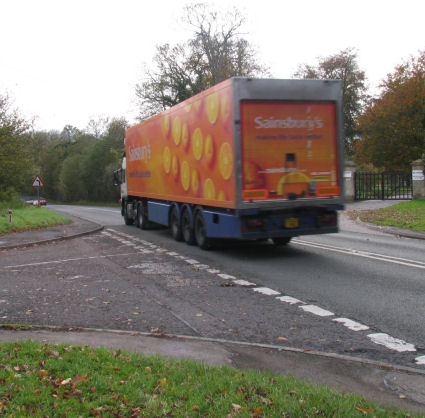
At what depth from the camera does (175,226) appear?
51.6 ft

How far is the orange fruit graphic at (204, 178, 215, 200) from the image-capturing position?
40.5 ft

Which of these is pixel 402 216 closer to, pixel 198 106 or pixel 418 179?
pixel 418 179

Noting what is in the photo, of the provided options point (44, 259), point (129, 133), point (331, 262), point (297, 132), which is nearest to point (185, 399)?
point (331, 262)

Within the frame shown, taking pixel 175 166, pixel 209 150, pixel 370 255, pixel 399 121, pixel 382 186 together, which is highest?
pixel 399 121

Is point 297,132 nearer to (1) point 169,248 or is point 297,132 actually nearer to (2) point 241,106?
(2) point 241,106

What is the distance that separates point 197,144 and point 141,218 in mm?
A: 7984

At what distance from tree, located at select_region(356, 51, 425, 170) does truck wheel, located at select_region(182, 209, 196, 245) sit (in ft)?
96.5

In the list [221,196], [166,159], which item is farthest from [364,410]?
[166,159]

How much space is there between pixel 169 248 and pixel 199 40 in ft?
119

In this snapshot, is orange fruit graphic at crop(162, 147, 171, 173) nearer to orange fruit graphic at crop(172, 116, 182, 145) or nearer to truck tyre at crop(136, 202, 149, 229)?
orange fruit graphic at crop(172, 116, 182, 145)

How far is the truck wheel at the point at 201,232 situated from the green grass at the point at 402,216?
7.58m

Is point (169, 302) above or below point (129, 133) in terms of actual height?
below

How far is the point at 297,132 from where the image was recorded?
11516 millimetres

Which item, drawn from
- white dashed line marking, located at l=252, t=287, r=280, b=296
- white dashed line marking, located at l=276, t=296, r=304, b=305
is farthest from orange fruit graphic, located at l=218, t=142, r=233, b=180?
white dashed line marking, located at l=276, t=296, r=304, b=305
